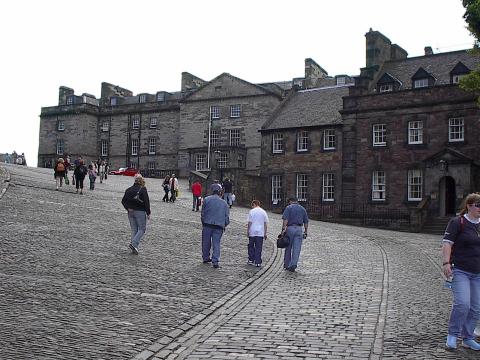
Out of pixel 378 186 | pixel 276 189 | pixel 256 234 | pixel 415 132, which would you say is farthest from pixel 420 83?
pixel 256 234

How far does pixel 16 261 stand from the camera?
11898 millimetres

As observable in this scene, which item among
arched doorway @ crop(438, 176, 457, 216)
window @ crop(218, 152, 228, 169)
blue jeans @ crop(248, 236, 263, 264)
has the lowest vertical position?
blue jeans @ crop(248, 236, 263, 264)

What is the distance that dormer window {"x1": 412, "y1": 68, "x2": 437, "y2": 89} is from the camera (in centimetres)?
3819

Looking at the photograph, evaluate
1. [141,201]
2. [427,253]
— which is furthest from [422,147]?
[141,201]

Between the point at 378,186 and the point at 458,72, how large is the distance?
860 cm

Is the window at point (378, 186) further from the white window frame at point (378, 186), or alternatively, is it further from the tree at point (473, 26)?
the tree at point (473, 26)

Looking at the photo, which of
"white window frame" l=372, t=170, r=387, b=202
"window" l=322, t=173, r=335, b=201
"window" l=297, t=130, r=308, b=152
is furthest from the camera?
"window" l=297, t=130, r=308, b=152

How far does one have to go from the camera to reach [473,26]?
835 inches

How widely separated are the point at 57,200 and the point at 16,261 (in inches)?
512

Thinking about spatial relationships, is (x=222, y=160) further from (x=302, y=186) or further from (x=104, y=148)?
(x=104, y=148)

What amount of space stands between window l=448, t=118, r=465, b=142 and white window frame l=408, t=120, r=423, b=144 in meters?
1.77

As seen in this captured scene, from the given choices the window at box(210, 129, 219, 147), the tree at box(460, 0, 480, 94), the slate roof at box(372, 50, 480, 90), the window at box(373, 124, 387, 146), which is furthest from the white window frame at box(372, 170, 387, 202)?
the window at box(210, 129, 219, 147)

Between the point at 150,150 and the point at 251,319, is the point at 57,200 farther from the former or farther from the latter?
the point at 150,150

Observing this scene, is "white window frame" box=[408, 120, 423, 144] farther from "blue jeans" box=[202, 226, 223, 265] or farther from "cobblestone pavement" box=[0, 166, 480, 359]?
"blue jeans" box=[202, 226, 223, 265]
